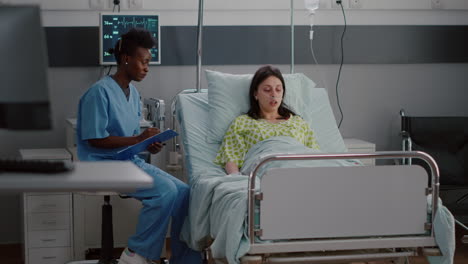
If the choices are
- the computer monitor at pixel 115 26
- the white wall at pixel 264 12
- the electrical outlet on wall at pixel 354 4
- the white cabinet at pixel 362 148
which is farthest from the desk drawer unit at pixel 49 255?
the electrical outlet on wall at pixel 354 4

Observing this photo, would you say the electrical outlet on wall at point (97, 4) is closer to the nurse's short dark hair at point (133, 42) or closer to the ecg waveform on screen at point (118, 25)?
the ecg waveform on screen at point (118, 25)

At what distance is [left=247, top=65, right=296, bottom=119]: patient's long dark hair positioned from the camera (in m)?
3.86

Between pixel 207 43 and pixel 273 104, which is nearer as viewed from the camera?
pixel 273 104

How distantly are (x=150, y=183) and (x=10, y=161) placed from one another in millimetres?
387

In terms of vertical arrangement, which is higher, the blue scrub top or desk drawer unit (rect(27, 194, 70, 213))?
the blue scrub top

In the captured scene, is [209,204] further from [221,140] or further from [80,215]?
[80,215]

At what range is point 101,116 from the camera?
3.42m

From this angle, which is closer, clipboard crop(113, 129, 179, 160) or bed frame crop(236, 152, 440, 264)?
bed frame crop(236, 152, 440, 264)

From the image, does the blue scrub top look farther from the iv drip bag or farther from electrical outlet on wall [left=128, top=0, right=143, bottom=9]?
the iv drip bag

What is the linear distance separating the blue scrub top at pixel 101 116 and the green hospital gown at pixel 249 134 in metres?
0.49

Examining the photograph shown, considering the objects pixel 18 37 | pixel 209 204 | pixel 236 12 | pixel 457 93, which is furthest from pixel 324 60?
pixel 18 37

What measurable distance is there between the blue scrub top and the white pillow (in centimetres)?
49

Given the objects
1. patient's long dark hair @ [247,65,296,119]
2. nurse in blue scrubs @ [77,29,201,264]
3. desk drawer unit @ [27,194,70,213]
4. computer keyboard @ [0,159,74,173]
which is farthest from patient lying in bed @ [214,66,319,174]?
computer keyboard @ [0,159,74,173]

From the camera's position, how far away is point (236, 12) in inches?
186
